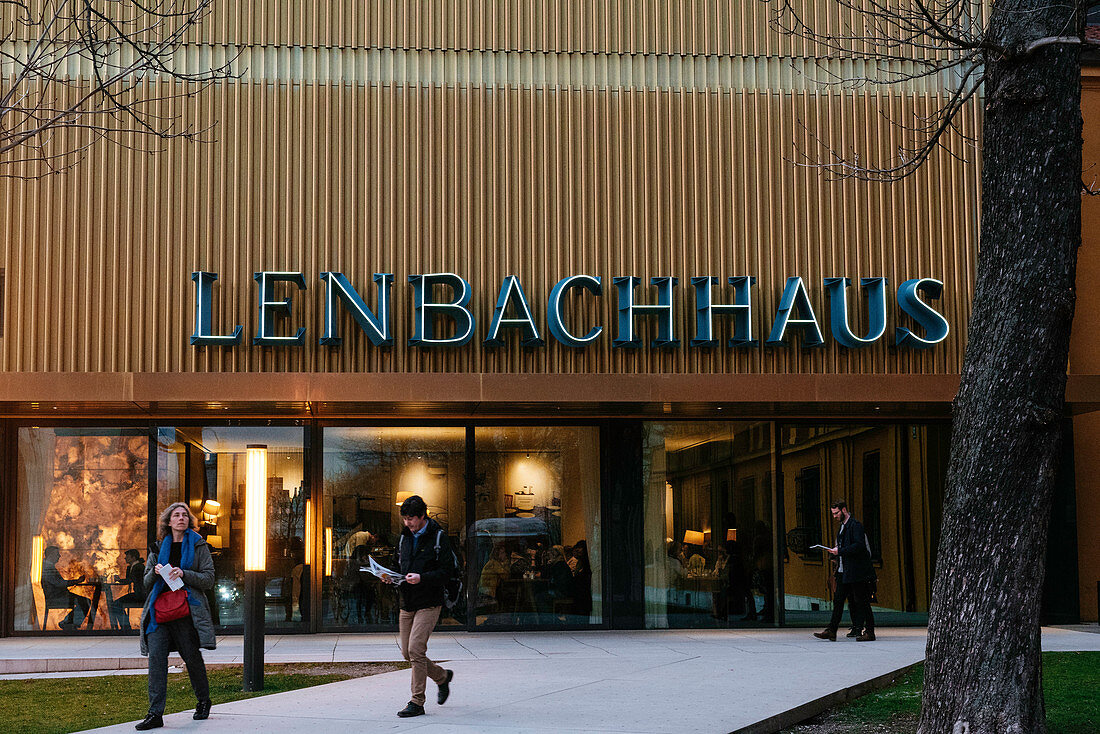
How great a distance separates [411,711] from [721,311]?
26.8ft

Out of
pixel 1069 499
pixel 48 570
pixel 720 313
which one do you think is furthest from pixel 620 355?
pixel 48 570

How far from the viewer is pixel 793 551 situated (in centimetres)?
1669

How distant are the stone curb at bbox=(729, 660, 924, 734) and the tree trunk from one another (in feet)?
4.78

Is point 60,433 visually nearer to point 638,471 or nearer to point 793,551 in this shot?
point 638,471

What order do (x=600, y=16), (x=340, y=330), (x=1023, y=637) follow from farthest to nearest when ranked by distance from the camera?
(x=600, y=16) → (x=340, y=330) → (x=1023, y=637)

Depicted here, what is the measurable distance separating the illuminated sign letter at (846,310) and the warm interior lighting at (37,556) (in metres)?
10.9

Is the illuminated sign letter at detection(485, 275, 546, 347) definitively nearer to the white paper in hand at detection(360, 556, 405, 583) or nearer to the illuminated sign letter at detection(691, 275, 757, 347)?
the illuminated sign letter at detection(691, 275, 757, 347)

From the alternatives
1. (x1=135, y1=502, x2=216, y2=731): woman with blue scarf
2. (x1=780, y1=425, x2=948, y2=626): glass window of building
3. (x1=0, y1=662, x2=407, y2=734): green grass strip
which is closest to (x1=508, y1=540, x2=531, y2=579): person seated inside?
(x1=780, y1=425, x2=948, y2=626): glass window of building

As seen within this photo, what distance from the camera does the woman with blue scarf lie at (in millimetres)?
8797

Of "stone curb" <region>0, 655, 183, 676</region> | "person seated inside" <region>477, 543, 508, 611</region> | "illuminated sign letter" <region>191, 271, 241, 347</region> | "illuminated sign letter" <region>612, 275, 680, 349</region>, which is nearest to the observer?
"stone curb" <region>0, 655, 183, 676</region>

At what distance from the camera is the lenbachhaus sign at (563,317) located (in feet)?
49.3

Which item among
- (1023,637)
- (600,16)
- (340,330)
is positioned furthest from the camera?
(600,16)

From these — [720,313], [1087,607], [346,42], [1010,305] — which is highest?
[346,42]

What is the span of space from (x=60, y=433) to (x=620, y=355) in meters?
7.67
